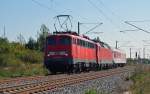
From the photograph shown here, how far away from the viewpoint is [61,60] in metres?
35.7

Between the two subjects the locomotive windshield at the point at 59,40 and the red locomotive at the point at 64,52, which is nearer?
the red locomotive at the point at 64,52

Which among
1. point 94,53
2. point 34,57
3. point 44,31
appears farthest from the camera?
point 44,31

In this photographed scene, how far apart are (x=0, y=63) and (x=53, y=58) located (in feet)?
56.0

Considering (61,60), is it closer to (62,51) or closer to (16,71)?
(62,51)

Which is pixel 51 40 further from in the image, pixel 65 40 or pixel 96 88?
pixel 96 88

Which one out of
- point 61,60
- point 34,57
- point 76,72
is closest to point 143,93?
point 61,60

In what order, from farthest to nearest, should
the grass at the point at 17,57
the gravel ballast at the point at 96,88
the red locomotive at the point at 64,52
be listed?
1. the grass at the point at 17,57
2. the red locomotive at the point at 64,52
3. the gravel ballast at the point at 96,88

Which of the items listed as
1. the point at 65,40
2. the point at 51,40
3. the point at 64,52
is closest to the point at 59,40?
the point at 65,40

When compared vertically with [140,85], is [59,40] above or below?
above

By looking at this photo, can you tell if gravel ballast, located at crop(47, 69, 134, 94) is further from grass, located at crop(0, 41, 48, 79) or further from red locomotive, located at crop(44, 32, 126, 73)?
grass, located at crop(0, 41, 48, 79)

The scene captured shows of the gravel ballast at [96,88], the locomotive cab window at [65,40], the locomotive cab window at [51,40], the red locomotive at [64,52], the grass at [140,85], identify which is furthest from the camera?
the locomotive cab window at [51,40]

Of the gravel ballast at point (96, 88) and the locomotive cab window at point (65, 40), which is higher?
the locomotive cab window at point (65, 40)

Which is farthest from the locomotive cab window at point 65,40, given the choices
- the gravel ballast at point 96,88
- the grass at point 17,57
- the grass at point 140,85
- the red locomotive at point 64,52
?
the grass at point 17,57

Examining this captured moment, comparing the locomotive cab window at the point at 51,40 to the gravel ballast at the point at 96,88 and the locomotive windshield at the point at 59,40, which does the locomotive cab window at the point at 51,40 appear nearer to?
the locomotive windshield at the point at 59,40
